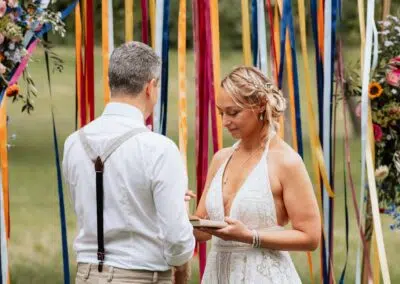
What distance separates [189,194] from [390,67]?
2431 mm

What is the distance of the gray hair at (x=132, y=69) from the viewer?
3.88 meters

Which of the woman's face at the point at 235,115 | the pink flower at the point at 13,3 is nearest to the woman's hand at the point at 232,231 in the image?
the woman's face at the point at 235,115

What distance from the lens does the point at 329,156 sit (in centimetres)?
618

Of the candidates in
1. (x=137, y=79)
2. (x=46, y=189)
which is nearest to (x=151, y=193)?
(x=137, y=79)

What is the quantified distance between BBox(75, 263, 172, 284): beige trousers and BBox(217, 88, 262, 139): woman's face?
0.65m

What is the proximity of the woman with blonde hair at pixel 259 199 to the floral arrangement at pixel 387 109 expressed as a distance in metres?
1.97

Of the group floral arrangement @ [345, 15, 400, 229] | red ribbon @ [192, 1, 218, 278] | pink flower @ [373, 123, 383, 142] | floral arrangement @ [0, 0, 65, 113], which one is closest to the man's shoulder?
floral arrangement @ [0, 0, 65, 113]

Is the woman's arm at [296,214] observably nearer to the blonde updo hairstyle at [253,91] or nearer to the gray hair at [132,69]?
the blonde updo hairstyle at [253,91]

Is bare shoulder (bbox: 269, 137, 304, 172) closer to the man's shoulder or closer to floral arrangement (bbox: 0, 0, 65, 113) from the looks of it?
the man's shoulder

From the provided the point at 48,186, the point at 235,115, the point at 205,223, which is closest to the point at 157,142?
the point at 205,223

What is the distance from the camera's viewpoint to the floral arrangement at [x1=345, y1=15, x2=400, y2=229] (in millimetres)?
6219

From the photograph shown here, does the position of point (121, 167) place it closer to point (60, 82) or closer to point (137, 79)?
point (137, 79)

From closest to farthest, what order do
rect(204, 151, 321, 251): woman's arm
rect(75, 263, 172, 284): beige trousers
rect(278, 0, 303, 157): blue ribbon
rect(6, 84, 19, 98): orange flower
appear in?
1. rect(75, 263, 172, 284): beige trousers
2. rect(204, 151, 321, 251): woman's arm
3. rect(6, 84, 19, 98): orange flower
4. rect(278, 0, 303, 157): blue ribbon

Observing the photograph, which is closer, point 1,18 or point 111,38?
point 1,18
